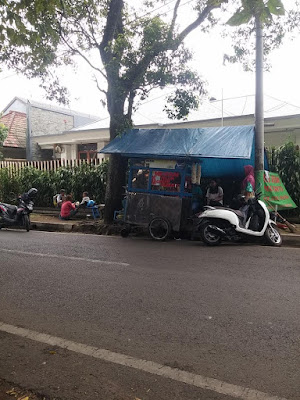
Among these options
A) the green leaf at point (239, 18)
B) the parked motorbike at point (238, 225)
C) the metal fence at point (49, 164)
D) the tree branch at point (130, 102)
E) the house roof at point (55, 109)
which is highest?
the house roof at point (55, 109)

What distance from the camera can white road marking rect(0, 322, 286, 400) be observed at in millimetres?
2438

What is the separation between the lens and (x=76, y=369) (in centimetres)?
279

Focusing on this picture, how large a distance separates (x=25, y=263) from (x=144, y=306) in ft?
10.2

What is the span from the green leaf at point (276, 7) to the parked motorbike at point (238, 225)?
5.24 m

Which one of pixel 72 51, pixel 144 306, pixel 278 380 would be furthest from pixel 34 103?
pixel 278 380

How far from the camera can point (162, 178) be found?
9188mm

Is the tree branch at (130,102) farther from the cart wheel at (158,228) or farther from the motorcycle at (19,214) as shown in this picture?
the motorcycle at (19,214)

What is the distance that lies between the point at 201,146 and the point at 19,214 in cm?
596

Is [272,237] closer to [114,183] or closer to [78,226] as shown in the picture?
[114,183]

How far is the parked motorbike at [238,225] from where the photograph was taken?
25.6ft

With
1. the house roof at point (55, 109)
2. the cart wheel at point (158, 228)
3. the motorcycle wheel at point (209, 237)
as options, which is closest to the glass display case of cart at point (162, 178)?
the cart wheel at point (158, 228)

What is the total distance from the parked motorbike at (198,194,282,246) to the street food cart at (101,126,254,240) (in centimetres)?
97

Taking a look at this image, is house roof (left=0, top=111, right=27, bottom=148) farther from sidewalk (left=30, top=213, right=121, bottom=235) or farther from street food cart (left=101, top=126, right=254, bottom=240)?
street food cart (left=101, top=126, right=254, bottom=240)

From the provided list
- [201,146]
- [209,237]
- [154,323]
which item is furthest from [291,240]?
[154,323]
